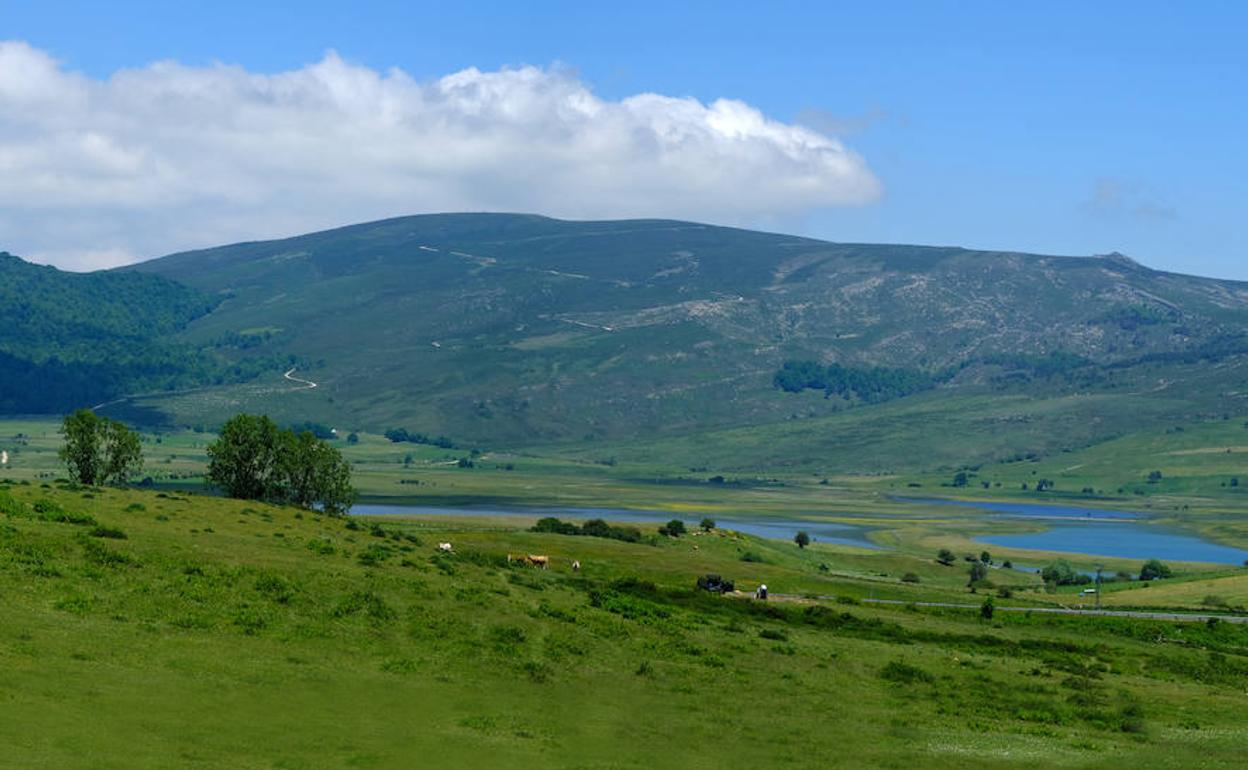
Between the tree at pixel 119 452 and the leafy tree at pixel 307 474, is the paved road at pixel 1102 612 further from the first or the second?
the tree at pixel 119 452

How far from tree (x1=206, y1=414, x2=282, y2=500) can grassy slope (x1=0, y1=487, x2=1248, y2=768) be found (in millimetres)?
39240

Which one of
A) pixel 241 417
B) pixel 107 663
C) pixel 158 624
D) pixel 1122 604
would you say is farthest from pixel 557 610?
pixel 1122 604

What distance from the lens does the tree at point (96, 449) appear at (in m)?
105

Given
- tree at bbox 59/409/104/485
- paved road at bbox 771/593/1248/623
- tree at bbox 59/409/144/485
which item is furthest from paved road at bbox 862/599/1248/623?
tree at bbox 59/409/104/485

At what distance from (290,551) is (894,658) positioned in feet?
93.4

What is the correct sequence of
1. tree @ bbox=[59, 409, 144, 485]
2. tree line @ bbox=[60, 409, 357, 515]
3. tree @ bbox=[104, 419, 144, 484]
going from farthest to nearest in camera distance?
tree @ bbox=[104, 419, 144, 484], tree line @ bbox=[60, 409, 357, 515], tree @ bbox=[59, 409, 144, 485]

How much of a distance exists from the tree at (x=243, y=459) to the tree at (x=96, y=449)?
6.53 metres

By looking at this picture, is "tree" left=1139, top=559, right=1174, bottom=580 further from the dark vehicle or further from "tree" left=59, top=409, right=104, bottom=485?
"tree" left=59, top=409, right=104, bottom=485

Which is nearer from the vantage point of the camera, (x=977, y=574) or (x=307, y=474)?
(x=307, y=474)

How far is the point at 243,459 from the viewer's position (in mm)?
113688

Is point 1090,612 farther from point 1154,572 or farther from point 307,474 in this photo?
point 1154,572

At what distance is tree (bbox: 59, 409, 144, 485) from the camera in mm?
105188

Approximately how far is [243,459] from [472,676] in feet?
237

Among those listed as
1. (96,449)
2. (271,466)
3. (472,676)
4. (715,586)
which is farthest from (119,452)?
(472,676)
